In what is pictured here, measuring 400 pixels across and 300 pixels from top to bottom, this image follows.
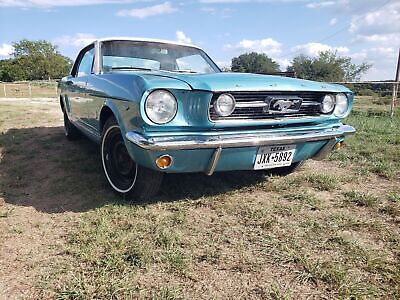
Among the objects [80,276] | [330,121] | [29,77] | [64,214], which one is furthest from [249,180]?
[29,77]

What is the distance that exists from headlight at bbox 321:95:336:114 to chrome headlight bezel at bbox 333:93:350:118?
47 mm

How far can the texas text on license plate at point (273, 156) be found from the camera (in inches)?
108

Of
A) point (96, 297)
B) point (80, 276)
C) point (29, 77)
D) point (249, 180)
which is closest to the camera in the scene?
point (96, 297)

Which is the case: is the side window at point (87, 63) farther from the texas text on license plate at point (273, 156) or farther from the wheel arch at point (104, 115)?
the texas text on license plate at point (273, 156)

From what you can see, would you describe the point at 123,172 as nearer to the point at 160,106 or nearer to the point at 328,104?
the point at 160,106

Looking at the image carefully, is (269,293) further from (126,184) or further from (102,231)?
(126,184)

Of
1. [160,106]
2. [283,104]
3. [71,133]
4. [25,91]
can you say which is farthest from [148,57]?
[25,91]

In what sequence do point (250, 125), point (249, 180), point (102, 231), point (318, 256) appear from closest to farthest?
1. point (318, 256)
2. point (102, 231)
3. point (250, 125)
4. point (249, 180)

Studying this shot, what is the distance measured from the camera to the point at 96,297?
1.73m

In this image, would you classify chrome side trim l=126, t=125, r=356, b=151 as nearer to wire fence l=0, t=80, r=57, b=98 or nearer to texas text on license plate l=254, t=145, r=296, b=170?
texas text on license plate l=254, t=145, r=296, b=170

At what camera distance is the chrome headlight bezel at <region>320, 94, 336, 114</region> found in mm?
3107

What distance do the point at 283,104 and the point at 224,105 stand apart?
535 millimetres

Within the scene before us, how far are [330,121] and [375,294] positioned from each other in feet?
5.85

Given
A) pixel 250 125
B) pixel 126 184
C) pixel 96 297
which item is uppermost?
pixel 250 125
